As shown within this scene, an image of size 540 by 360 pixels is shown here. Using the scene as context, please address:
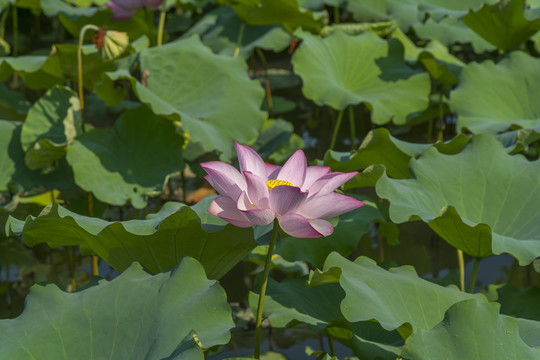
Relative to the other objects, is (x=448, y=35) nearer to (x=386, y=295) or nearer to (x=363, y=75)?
(x=363, y=75)

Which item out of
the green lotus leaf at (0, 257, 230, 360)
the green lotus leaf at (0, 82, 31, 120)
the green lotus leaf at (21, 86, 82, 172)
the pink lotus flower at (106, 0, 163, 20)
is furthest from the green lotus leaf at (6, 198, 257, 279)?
the pink lotus flower at (106, 0, 163, 20)

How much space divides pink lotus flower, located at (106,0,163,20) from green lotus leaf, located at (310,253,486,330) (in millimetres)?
1897

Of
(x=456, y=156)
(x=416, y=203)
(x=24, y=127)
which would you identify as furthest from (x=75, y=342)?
(x=24, y=127)

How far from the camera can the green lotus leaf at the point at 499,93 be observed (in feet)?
7.25

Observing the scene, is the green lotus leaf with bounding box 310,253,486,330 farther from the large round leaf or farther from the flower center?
the large round leaf

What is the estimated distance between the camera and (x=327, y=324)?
1.29 m

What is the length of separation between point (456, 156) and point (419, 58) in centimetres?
102

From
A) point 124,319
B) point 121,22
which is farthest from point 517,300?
point 121,22

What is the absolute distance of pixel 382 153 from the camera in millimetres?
1706

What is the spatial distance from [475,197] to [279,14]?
1.55 m

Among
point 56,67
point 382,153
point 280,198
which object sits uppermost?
point 280,198

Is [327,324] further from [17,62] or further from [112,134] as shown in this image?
[17,62]

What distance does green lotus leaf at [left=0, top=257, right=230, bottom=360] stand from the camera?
106cm

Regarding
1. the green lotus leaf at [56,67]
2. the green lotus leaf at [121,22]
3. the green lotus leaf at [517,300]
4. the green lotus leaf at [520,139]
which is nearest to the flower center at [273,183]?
the green lotus leaf at [517,300]
